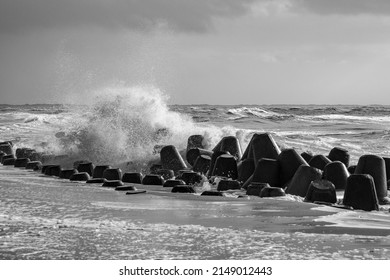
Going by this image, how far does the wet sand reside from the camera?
15.5 feet

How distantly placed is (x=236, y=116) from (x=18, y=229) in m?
36.9

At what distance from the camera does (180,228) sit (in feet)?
→ 18.7

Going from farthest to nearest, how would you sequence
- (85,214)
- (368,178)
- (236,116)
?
(236,116), (368,178), (85,214)

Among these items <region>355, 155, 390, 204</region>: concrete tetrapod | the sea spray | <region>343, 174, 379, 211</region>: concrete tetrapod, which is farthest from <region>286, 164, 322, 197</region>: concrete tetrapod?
the sea spray

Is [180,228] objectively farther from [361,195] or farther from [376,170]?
[376,170]

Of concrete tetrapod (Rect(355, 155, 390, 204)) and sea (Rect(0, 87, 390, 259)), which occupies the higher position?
concrete tetrapod (Rect(355, 155, 390, 204))

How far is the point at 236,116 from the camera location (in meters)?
42.1

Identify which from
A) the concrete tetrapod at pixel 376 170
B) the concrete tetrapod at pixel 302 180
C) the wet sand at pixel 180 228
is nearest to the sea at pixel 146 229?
the wet sand at pixel 180 228

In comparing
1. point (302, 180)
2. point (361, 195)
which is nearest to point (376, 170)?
point (302, 180)

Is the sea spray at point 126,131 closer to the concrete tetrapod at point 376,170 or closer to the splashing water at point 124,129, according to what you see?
the splashing water at point 124,129

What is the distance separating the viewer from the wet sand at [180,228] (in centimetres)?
471

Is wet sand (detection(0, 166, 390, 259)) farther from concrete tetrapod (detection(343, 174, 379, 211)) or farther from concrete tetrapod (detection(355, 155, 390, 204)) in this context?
concrete tetrapod (detection(355, 155, 390, 204))
